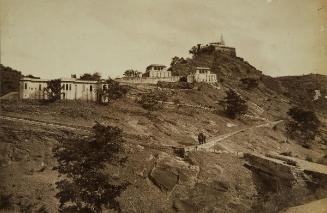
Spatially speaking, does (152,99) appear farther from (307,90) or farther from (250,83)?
(307,90)

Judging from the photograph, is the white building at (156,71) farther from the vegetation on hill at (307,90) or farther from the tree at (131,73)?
the vegetation on hill at (307,90)

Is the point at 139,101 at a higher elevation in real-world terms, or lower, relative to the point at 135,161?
higher

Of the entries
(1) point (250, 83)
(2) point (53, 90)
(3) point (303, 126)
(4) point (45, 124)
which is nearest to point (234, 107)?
(3) point (303, 126)

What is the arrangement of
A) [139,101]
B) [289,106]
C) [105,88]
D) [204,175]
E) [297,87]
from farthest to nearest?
[297,87] < [289,106] < [139,101] < [105,88] < [204,175]

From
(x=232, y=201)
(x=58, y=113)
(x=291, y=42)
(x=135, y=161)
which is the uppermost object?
(x=291, y=42)

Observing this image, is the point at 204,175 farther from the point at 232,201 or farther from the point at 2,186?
the point at 2,186

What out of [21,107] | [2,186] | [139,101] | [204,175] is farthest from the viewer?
[139,101]

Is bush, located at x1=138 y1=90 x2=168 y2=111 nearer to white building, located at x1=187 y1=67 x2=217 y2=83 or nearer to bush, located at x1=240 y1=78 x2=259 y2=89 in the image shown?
white building, located at x1=187 y1=67 x2=217 y2=83

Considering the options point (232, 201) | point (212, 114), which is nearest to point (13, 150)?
point (232, 201)
